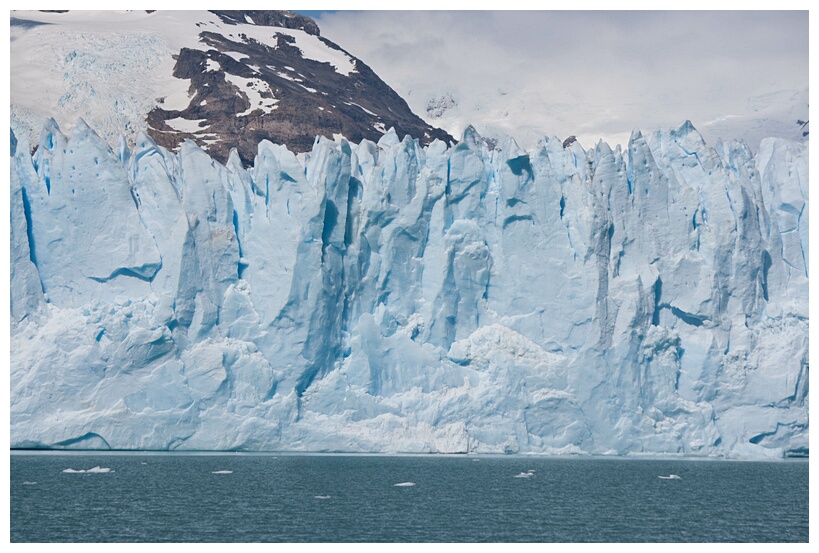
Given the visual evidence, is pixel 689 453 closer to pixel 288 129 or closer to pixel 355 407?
pixel 355 407

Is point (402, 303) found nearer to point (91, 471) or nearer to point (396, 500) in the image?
point (396, 500)

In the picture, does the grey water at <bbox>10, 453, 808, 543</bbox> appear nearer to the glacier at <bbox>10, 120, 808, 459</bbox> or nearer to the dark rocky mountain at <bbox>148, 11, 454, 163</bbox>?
the glacier at <bbox>10, 120, 808, 459</bbox>

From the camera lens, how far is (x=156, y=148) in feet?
120

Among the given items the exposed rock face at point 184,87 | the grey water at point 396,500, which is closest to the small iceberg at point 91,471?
the grey water at point 396,500

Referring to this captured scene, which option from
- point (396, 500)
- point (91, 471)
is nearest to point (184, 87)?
point (91, 471)

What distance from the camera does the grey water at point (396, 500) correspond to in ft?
79.5

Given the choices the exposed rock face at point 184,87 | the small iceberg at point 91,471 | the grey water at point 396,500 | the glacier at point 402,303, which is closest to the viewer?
the grey water at point 396,500

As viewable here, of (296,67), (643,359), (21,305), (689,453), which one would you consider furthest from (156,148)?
(296,67)

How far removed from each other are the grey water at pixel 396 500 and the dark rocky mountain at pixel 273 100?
755 inches

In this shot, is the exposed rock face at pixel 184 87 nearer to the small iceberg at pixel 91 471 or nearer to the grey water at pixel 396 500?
the small iceberg at pixel 91 471

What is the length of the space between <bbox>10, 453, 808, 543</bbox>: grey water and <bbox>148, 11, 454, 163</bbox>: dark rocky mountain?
19184 mm

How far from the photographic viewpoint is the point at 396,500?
92.0ft

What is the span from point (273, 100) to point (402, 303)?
20559 mm

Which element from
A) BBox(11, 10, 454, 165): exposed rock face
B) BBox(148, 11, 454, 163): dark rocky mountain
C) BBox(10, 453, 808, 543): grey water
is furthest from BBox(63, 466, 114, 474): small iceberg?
BBox(148, 11, 454, 163): dark rocky mountain
